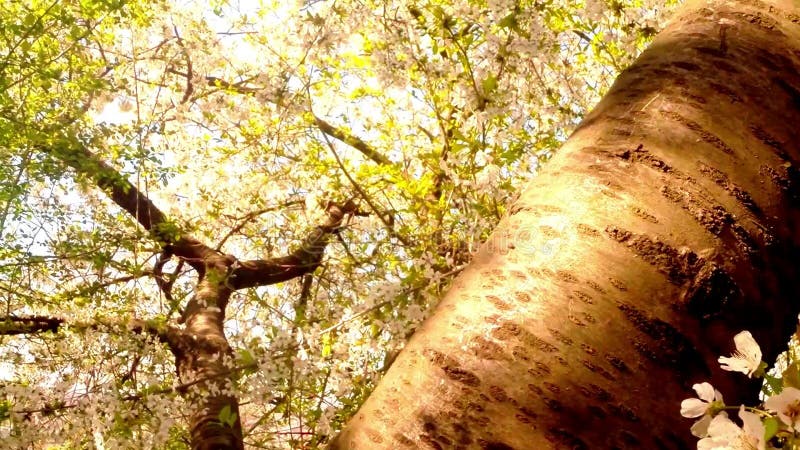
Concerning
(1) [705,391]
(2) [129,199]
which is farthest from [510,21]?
(2) [129,199]

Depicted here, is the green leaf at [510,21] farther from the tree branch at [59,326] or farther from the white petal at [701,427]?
the tree branch at [59,326]

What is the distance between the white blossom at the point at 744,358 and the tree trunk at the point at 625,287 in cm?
2

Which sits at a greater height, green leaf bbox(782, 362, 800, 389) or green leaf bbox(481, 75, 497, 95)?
green leaf bbox(481, 75, 497, 95)

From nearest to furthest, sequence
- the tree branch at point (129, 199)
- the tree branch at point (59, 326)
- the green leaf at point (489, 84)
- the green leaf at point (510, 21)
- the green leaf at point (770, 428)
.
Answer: the green leaf at point (770, 428) → the green leaf at point (510, 21) → the green leaf at point (489, 84) → the tree branch at point (59, 326) → the tree branch at point (129, 199)

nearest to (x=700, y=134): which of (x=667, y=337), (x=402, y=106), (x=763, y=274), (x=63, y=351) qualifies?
(x=763, y=274)

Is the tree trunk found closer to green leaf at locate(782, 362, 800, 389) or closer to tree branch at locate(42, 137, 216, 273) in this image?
green leaf at locate(782, 362, 800, 389)

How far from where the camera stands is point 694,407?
2.36 feet

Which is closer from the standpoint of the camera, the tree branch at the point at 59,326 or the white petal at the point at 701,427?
the white petal at the point at 701,427

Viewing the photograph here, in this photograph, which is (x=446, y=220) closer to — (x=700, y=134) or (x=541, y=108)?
(x=541, y=108)

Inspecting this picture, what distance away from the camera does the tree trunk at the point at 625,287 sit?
0.73 metres

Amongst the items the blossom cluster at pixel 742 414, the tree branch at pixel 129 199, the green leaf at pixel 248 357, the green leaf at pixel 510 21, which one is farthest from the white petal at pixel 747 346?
the tree branch at pixel 129 199

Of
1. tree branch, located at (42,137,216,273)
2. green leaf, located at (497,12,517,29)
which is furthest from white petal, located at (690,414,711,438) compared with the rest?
tree branch, located at (42,137,216,273)

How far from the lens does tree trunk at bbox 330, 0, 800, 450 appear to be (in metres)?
0.73

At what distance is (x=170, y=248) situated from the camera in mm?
5191
